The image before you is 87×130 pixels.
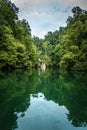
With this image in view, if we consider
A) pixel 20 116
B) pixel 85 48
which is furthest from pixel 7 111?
pixel 85 48

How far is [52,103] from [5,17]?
4402 cm

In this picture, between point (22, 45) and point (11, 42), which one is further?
point (22, 45)

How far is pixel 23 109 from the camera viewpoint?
10.2 metres

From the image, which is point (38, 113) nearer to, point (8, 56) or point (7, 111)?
point (7, 111)

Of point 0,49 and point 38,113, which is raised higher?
point 0,49

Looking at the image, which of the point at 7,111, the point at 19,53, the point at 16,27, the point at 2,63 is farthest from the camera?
the point at 16,27

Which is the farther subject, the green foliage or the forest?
the forest

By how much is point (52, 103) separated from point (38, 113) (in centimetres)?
254

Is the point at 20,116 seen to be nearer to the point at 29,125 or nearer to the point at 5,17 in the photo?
the point at 29,125

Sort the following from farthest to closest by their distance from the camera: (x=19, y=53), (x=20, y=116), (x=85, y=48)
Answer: (x=19, y=53) < (x=85, y=48) < (x=20, y=116)

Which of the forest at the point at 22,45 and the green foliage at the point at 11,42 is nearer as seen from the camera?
the green foliage at the point at 11,42

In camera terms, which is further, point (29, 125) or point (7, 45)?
point (7, 45)

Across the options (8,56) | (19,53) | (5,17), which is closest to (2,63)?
(8,56)

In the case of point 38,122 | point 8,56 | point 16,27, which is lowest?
point 38,122
